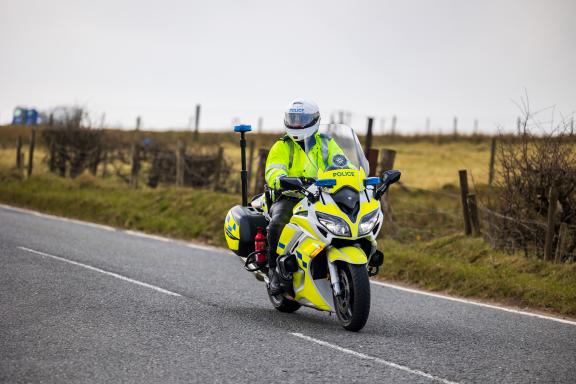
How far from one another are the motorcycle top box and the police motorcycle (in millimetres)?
687

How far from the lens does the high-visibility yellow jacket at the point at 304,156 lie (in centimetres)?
886

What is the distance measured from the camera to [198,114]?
41.0m

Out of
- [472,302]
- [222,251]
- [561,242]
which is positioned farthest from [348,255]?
[222,251]

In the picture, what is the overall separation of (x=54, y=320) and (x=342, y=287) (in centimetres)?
272

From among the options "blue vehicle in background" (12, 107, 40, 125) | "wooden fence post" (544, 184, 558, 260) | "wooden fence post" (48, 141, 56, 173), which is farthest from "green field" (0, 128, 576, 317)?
"blue vehicle in background" (12, 107, 40, 125)

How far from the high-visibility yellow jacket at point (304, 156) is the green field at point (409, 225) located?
3.78 meters

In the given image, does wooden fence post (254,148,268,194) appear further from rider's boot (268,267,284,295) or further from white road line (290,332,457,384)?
white road line (290,332,457,384)

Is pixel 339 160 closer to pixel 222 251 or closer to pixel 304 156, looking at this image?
pixel 304 156

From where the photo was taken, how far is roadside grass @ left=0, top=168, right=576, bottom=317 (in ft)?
38.3

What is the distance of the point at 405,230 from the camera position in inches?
747

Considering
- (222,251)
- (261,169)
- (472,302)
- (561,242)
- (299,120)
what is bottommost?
(222,251)

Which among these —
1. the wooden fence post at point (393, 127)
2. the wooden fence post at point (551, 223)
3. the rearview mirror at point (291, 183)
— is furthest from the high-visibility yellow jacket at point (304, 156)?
the wooden fence post at point (393, 127)

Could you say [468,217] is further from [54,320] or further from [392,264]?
[54,320]

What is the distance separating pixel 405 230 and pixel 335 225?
11244mm
